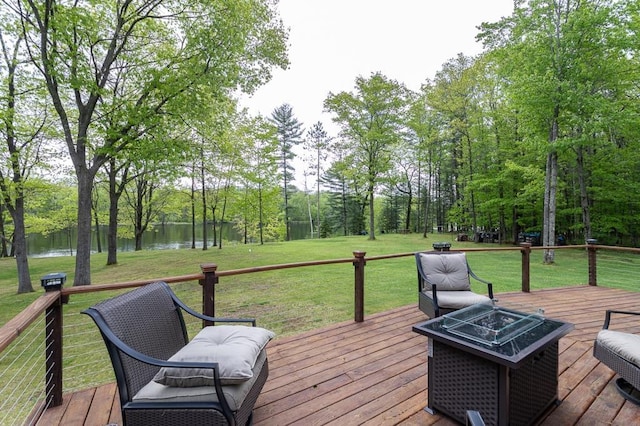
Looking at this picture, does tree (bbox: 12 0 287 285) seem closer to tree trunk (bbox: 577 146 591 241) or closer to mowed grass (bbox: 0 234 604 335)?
mowed grass (bbox: 0 234 604 335)

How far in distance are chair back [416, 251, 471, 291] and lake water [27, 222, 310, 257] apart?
19.3 meters

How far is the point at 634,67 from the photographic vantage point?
938cm

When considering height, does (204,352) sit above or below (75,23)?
below

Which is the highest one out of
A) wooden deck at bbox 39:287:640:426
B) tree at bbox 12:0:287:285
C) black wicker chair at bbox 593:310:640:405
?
tree at bbox 12:0:287:285

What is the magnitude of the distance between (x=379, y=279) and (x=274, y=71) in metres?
6.81

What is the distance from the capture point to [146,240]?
26.2m

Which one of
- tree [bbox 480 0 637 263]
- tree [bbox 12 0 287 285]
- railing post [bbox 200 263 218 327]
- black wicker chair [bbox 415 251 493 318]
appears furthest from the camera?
tree [bbox 480 0 637 263]

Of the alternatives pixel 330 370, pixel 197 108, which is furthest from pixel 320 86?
pixel 330 370

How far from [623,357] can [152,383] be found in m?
3.11

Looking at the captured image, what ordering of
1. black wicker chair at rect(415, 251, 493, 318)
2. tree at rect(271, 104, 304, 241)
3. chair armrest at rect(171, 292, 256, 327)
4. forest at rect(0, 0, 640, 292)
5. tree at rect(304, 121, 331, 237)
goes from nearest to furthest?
1. chair armrest at rect(171, 292, 256, 327)
2. black wicker chair at rect(415, 251, 493, 318)
3. forest at rect(0, 0, 640, 292)
4. tree at rect(271, 104, 304, 241)
5. tree at rect(304, 121, 331, 237)

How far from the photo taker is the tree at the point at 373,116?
1552cm

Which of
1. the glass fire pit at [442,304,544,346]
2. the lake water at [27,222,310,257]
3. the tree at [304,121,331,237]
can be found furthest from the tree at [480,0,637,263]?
the lake water at [27,222,310,257]

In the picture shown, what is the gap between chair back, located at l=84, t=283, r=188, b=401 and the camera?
5.11 ft

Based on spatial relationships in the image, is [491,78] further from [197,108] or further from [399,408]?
[399,408]
